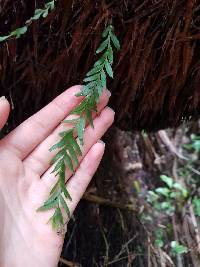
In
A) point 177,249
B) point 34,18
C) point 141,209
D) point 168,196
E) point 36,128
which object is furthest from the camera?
point 168,196

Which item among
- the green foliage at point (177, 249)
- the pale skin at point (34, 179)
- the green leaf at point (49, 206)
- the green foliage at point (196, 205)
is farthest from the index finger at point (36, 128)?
the green foliage at point (196, 205)

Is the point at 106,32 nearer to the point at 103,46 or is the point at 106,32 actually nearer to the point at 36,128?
the point at 103,46

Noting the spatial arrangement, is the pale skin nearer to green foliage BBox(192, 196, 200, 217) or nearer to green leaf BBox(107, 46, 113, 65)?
green leaf BBox(107, 46, 113, 65)

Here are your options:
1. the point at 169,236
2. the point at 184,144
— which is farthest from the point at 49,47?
the point at 184,144

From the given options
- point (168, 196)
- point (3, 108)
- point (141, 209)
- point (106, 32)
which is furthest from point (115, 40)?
point (168, 196)

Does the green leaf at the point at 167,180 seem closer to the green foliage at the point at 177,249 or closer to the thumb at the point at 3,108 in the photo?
the green foliage at the point at 177,249
